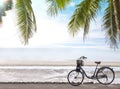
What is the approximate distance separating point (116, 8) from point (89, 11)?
1920 millimetres

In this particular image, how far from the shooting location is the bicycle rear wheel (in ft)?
70.8

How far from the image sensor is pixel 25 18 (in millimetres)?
19625

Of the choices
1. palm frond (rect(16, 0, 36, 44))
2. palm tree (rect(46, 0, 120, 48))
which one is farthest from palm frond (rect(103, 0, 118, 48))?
palm frond (rect(16, 0, 36, 44))

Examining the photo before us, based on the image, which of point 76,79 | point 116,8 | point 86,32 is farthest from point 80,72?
point 116,8

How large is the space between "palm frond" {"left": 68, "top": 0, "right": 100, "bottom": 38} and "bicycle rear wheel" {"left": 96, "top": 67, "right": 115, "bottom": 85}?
5.26 ft

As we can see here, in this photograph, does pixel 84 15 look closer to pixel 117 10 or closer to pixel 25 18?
pixel 117 10

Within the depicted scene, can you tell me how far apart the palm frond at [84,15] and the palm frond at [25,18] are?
286cm

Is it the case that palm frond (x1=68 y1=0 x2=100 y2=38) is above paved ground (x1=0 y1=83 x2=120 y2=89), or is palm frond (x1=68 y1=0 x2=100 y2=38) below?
above

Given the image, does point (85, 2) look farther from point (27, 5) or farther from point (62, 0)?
point (27, 5)

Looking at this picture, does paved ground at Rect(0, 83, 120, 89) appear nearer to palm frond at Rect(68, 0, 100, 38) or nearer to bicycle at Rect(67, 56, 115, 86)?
bicycle at Rect(67, 56, 115, 86)

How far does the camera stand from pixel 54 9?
2077 centimetres

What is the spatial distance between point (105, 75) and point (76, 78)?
1.19 metres

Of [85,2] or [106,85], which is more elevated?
[85,2]

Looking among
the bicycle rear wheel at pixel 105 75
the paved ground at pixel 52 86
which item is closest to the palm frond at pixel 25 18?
the paved ground at pixel 52 86
